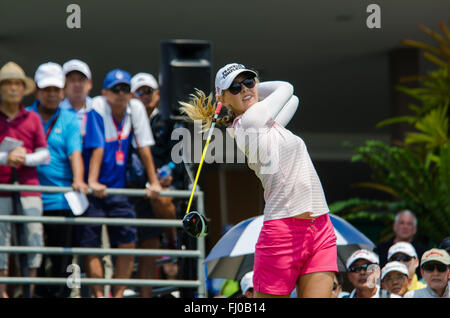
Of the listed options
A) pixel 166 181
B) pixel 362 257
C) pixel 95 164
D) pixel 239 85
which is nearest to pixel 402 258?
pixel 362 257

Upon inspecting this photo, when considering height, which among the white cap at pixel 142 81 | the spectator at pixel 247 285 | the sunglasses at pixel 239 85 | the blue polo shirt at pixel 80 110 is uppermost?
the white cap at pixel 142 81

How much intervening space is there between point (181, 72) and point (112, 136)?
85 cm

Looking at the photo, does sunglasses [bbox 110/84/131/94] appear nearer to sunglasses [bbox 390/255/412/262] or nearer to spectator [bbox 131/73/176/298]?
spectator [bbox 131/73/176/298]

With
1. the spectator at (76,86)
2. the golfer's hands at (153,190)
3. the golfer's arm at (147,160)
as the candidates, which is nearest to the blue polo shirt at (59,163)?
the spectator at (76,86)

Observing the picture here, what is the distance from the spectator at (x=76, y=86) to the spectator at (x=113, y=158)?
31 centimetres

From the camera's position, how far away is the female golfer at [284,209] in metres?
3.63

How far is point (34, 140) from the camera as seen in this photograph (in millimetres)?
6000

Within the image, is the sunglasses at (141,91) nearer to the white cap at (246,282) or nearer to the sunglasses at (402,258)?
the white cap at (246,282)

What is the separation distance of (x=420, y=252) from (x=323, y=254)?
3853mm

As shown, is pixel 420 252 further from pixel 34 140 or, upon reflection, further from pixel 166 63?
pixel 34 140

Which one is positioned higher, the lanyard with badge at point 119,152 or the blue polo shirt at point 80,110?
the blue polo shirt at point 80,110

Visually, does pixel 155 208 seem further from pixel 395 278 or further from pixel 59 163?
pixel 395 278

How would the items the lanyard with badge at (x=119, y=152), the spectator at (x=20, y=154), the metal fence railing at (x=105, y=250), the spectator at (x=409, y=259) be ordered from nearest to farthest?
the metal fence railing at (x=105, y=250), the spectator at (x=20, y=154), the lanyard with badge at (x=119, y=152), the spectator at (x=409, y=259)

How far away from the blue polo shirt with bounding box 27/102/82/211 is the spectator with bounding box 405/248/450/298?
Result: 280 cm
